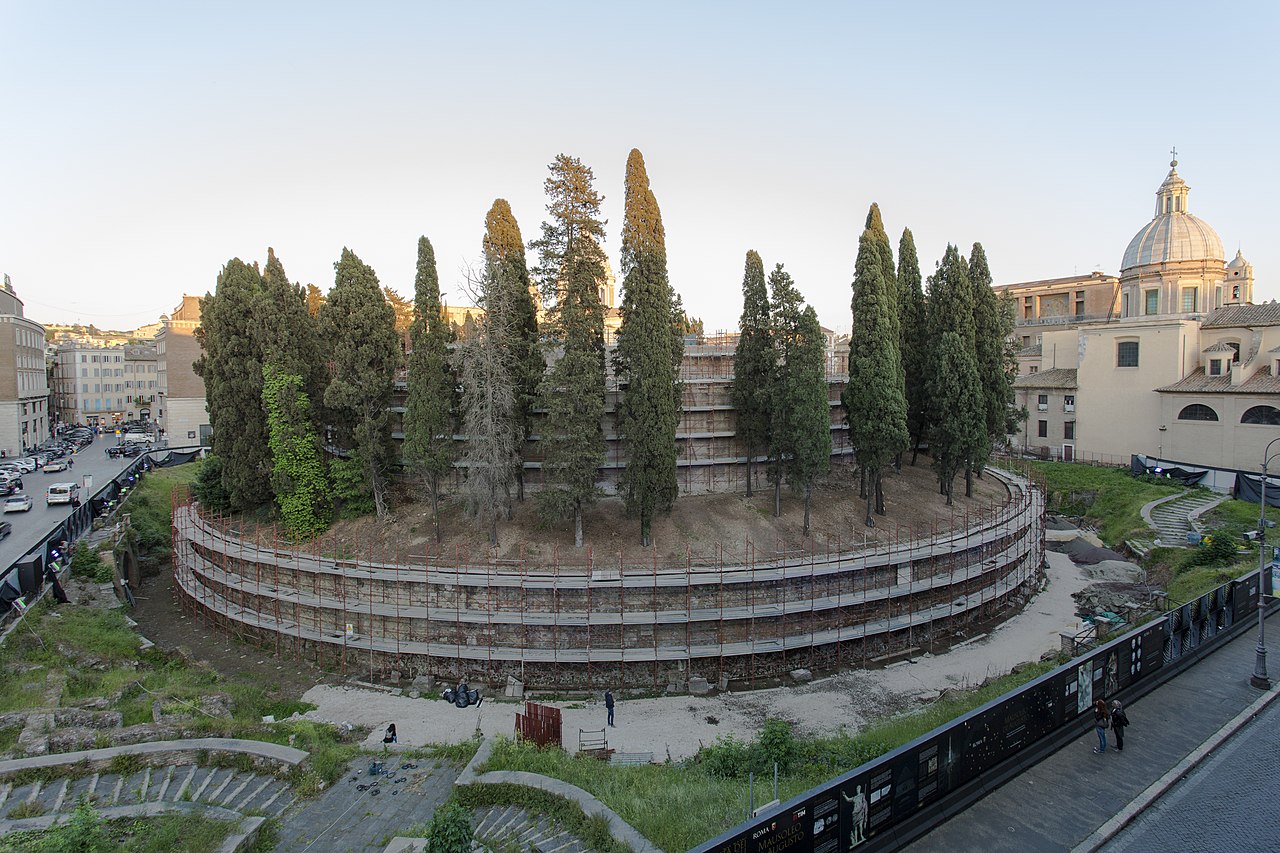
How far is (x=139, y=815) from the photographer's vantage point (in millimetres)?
12523

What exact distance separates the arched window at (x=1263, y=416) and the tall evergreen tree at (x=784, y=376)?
31.7m

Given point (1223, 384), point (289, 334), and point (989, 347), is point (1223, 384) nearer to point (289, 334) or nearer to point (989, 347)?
point (989, 347)

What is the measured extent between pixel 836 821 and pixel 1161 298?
55197 millimetres

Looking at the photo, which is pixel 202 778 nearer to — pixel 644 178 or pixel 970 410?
pixel 644 178

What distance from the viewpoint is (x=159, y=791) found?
13.8 metres

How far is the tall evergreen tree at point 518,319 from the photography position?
88.5 feet

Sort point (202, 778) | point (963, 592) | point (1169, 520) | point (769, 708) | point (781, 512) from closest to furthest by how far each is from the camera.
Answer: point (202, 778) → point (769, 708) → point (963, 592) → point (781, 512) → point (1169, 520)

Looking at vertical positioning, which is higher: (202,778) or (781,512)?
(781,512)

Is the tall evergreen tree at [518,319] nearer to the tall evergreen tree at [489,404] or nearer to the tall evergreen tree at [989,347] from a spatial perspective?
the tall evergreen tree at [489,404]

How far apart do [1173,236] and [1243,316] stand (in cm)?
896

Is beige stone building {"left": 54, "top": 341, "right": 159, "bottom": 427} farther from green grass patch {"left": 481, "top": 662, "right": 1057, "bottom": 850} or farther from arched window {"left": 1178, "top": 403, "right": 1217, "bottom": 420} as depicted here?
arched window {"left": 1178, "top": 403, "right": 1217, "bottom": 420}

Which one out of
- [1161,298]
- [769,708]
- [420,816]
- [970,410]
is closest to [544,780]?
[420,816]

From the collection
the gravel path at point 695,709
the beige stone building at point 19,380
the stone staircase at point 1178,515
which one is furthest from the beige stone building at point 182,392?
the stone staircase at point 1178,515

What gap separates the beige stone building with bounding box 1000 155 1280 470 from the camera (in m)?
41.4
